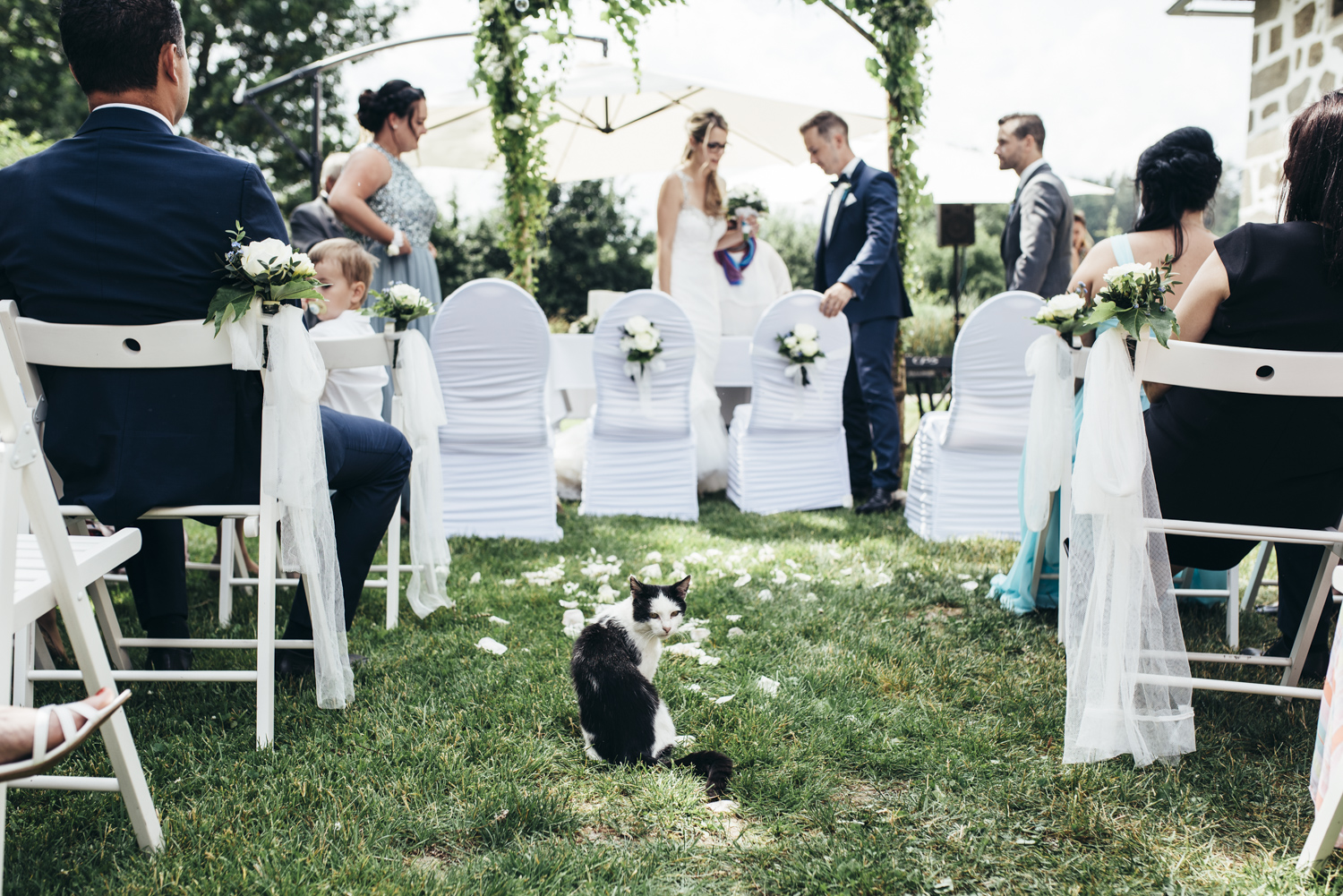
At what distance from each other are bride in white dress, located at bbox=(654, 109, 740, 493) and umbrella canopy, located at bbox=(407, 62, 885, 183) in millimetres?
2056

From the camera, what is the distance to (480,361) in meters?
4.54

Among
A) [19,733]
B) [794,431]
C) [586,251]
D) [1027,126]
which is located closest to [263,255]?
[19,733]

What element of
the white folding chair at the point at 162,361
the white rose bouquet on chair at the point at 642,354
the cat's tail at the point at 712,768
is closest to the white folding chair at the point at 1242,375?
the cat's tail at the point at 712,768

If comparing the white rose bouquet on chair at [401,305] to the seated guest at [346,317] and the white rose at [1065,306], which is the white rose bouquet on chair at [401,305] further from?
the white rose at [1065,306]

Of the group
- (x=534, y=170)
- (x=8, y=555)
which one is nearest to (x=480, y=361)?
(x=534, y=170)

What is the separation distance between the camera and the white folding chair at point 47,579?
140cm

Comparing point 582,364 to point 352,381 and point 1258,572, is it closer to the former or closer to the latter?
point 352,381

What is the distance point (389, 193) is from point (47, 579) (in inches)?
135

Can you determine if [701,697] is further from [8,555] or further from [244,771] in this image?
[8,555]

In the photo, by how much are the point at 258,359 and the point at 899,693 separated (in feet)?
6.43

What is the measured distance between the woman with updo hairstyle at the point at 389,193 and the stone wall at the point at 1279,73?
7.36 m

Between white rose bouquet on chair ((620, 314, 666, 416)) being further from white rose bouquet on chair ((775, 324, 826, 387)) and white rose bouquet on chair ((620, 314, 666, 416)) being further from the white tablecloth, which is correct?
white rose bouquet on chair ((775, 324, 826, 387))

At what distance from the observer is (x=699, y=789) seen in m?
1.94

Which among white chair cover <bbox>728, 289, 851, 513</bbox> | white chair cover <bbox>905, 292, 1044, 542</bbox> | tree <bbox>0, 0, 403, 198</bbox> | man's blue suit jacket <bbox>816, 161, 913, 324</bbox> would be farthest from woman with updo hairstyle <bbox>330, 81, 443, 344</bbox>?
tree <bbox>0, 0, 403, 198</bbox>
